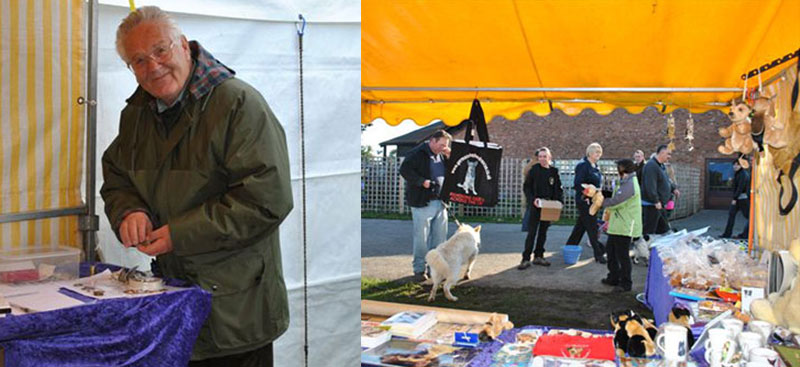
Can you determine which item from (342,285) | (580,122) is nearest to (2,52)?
(342,285)

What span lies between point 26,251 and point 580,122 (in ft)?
67.0

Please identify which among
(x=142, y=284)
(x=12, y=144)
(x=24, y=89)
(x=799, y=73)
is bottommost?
(x=142, y=284)

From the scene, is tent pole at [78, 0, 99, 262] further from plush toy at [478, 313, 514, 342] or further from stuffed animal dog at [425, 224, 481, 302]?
stuffed animal dog at [425, 224, 481, 302]

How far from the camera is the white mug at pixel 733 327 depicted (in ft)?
6.49

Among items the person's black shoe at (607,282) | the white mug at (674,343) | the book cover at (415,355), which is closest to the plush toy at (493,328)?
the book cover at (415,355)

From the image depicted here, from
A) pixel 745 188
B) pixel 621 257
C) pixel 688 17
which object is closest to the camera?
pixel 688 17

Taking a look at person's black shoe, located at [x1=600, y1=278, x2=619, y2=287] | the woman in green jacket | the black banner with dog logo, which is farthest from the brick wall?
the black banner with dog logo

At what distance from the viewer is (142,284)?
4.62 feet

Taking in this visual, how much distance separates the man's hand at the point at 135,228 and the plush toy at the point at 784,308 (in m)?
1.93

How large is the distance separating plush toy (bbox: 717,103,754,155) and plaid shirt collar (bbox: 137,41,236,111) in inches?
111

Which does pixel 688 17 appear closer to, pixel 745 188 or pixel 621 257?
pixel 621 257

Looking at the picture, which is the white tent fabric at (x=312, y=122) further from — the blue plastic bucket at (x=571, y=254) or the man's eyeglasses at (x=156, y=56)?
the blue plastic bucket at (x=571, y=254)

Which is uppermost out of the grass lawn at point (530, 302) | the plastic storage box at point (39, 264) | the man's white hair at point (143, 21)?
the man's white hair at point (143, 21)

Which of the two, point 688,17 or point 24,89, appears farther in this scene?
point 688,17
